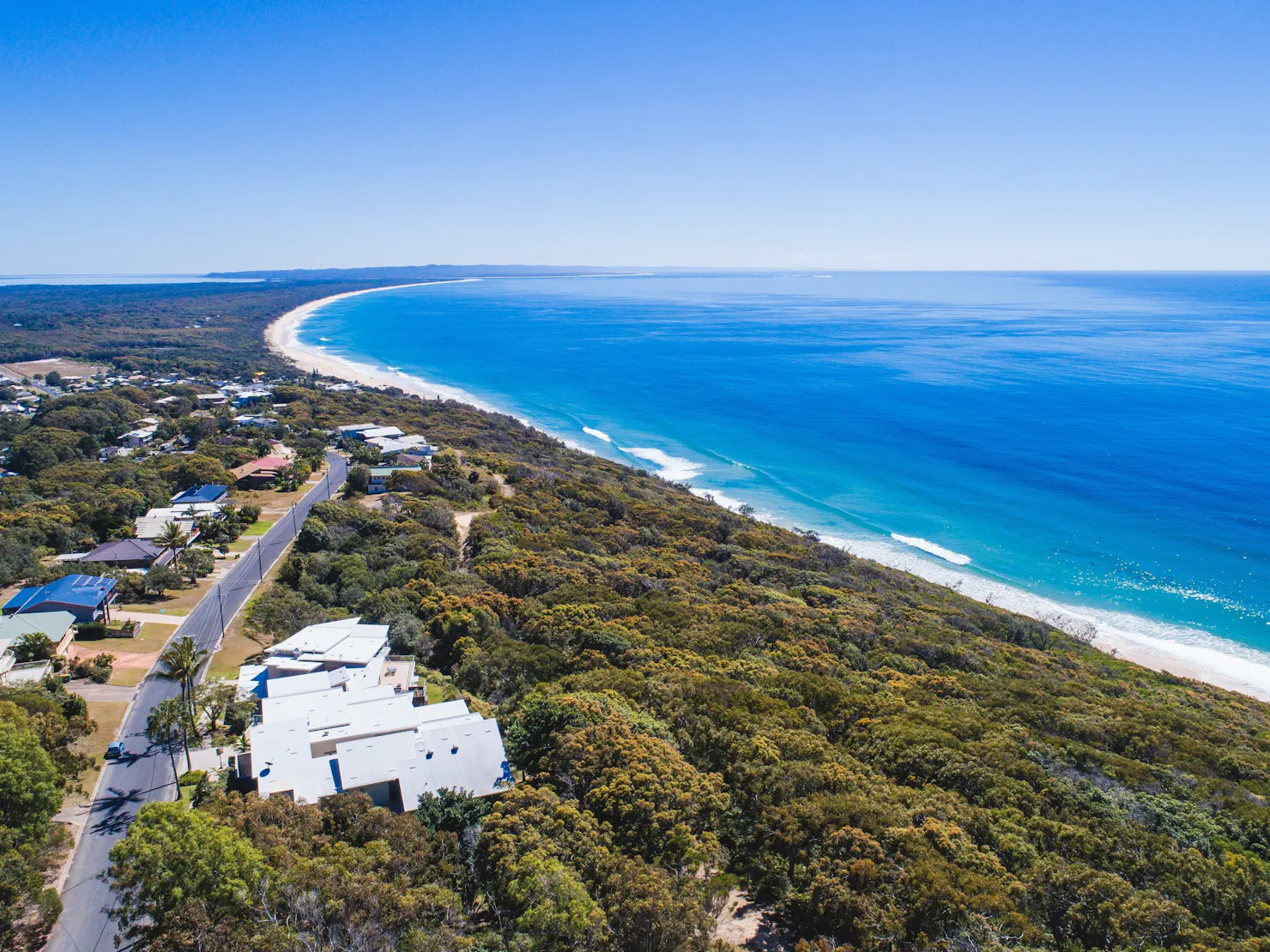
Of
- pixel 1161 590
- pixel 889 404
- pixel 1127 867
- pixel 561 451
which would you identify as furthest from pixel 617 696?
pixel 889 404

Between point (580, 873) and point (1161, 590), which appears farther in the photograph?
point (1161, 590)

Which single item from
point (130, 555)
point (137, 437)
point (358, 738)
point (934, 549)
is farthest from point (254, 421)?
point (934, 549)

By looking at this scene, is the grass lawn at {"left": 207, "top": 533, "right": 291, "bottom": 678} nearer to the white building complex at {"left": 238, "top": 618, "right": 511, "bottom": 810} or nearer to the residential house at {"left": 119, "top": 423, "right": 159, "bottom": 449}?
the white building complex at {"left": 238, "top": 618, "right": 511, "bottom": 810}

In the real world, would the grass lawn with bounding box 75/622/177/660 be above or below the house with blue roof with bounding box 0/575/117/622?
below

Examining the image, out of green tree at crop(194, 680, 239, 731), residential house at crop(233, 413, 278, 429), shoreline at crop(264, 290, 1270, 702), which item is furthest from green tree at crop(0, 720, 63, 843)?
residential house at crop(233, 413, 278, 429)

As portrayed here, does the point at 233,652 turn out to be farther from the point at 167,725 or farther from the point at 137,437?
the point at 137,437

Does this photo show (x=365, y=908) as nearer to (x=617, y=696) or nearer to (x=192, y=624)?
(x=617, y=696)
